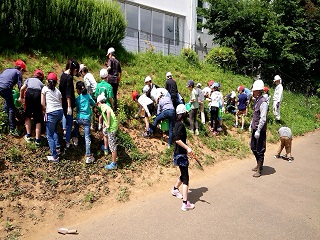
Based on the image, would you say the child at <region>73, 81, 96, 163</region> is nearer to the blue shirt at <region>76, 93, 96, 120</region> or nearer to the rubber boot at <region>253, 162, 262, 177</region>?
the blue shirt at <region>76, 93, 96, 120</region>

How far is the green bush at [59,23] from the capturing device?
9.48 metres

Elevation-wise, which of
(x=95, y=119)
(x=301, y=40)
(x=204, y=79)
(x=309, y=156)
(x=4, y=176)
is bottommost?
(x=309, y=156)

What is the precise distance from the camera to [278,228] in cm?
492

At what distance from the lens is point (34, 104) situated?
627 cm

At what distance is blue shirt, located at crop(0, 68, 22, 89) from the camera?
6400mm

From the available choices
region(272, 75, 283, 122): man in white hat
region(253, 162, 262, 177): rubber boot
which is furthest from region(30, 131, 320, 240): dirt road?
region(272, 75, 283, 122): man in white hat

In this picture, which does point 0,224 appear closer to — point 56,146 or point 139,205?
point 56,146

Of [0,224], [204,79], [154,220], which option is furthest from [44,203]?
[204,79]

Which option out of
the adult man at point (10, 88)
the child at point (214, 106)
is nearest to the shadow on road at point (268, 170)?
the child at point (214, 106)

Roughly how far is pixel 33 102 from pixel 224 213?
4.67 metres

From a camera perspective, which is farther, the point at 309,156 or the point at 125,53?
the point at 125,53

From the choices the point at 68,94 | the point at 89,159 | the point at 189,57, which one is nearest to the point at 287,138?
the point at 89,159

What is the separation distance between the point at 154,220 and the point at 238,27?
17.3 meters

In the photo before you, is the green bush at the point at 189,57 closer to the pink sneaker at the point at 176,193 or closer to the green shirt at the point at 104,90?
the green shirt at the point at 104,90
